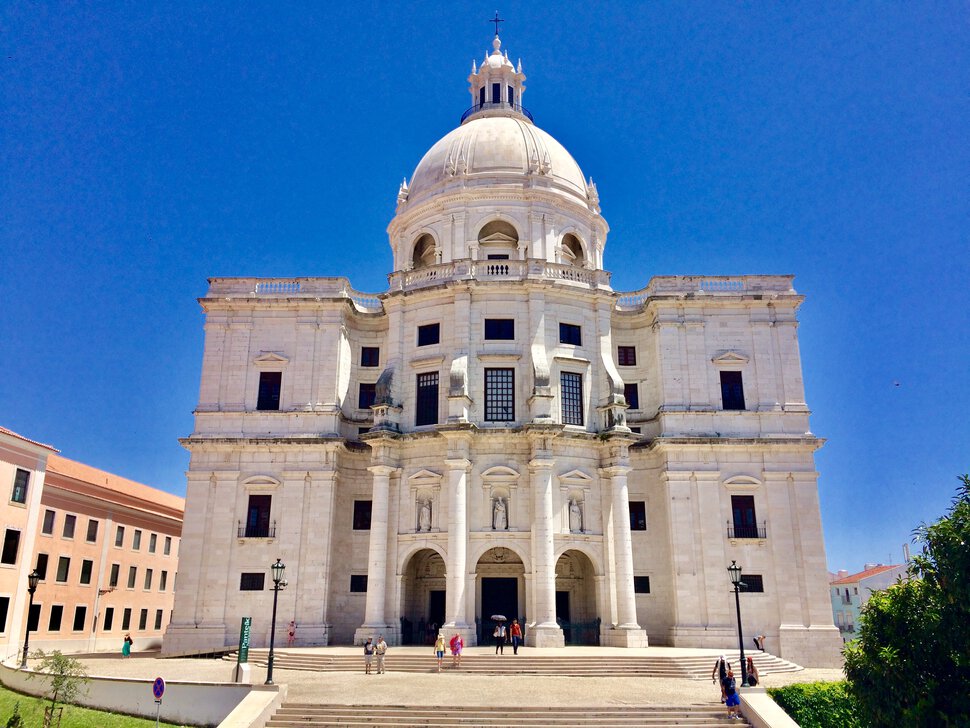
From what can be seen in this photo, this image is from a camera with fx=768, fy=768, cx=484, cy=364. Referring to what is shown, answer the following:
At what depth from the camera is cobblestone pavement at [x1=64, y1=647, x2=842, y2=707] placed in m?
24.3

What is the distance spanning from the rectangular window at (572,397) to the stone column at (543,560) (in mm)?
3202

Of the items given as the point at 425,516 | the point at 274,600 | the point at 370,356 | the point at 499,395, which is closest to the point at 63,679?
the point at 274,600

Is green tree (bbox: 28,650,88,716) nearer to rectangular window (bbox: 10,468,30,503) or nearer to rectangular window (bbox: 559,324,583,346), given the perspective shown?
rectangular window (bbox: 10,468,30,503)

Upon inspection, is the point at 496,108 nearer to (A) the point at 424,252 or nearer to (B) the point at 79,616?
(A) the point at 424,252

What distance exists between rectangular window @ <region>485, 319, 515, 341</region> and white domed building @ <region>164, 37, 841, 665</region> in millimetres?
63

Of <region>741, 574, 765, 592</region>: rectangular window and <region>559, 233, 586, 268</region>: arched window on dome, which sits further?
<region>559, 233, 586, 268</region>: arched window on dome

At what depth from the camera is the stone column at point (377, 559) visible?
37062 mm

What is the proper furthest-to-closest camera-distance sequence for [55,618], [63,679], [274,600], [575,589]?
[55,618], [575,589], [274,600], [63,679]

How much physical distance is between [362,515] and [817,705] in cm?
2517

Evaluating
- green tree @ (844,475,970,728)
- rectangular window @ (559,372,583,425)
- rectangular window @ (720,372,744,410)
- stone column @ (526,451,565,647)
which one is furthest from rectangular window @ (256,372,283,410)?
green tree @ (844,475,970,728)

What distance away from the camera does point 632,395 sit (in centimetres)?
4372

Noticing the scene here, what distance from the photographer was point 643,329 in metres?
44.3

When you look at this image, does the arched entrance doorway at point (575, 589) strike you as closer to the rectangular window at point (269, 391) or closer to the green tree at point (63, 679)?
the rectangular window at point (269, 391)

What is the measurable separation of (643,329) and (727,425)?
289 inches
